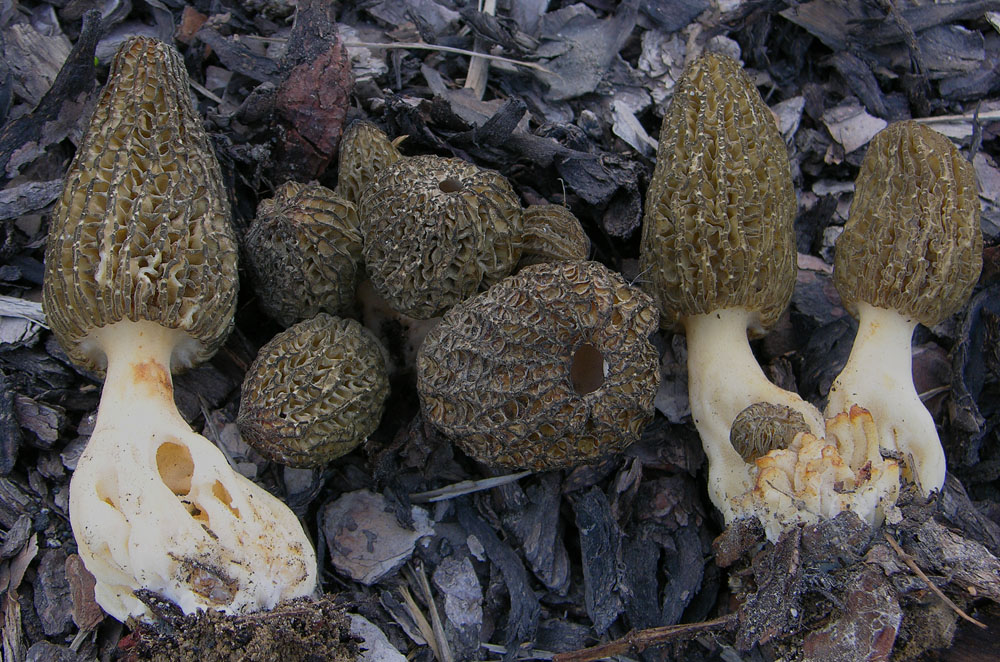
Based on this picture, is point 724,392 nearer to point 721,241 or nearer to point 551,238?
point 721,241

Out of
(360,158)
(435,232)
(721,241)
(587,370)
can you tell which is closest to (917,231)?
(721,241)

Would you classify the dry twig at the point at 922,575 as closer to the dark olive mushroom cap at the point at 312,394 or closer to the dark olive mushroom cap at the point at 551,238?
the dark olive mushroom cap at the point at 551,238

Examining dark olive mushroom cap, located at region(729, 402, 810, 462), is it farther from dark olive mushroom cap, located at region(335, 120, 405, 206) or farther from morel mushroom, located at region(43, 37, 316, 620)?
dark olive mushroom cap, located at region(335, 120, 405, 206)

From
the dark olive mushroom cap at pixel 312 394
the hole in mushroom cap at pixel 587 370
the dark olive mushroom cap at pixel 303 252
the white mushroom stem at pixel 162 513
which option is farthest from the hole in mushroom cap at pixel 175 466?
the hole in mushroom cap at pixel 587 370

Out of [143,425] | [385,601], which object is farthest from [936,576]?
[143,425]

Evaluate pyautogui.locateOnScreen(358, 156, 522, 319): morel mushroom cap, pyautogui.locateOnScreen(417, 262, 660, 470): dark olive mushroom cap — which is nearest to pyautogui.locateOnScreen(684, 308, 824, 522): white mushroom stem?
pyautogui.locateOnScreen(417, 262, 660, 470): dark olive mushroom cap

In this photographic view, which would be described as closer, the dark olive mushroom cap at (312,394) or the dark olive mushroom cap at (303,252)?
the dark olive mushroom cap at (312,394)
